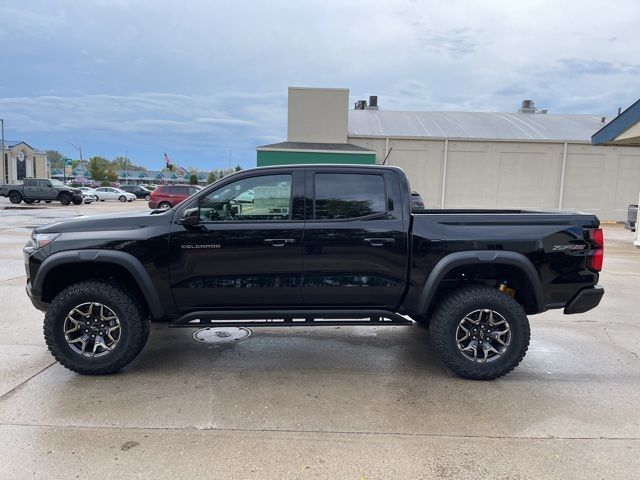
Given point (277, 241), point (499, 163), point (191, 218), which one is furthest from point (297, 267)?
point (499, 163)

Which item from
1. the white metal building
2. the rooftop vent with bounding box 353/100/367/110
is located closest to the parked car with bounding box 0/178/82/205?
the white metal building

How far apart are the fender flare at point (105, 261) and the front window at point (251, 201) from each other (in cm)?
71

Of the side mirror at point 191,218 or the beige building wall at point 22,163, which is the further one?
the beige building wall at point 22,163

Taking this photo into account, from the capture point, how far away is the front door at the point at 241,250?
4234 millimetres

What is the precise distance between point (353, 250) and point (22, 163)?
269ft

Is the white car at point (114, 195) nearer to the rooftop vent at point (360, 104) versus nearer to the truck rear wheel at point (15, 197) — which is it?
the truck rear wheel at point (15, 197)

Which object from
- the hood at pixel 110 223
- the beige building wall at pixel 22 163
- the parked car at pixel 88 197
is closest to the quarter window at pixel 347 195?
the hood at pixel 110 223

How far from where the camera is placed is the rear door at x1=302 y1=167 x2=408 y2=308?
4270mm

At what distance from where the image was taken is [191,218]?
4176mm

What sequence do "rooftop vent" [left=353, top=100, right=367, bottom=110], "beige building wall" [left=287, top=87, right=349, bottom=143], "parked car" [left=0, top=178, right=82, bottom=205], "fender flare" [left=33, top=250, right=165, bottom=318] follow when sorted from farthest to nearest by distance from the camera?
"rooftop vent" [left=353, top=100, right=367, bottom=110]
"parked car" [left=0, top=178, right=82, bottom=205]
"beige building wall" [left=287, top=87, right=349, bottom=143]
"fender flare" [left=33, top=250, right=165, bottom=318]

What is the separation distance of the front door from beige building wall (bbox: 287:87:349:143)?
72.9ft

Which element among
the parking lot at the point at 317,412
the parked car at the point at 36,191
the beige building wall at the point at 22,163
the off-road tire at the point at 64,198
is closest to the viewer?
the parking lot at the point at 317,412

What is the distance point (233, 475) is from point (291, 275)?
181 cm

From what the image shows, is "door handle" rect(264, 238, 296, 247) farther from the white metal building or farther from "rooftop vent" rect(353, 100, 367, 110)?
"rooftop vent" rect(353, 100, 367, 110)
